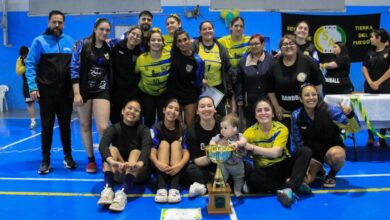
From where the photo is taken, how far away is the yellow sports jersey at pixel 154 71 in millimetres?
3912

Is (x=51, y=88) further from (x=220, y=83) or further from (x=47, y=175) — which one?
(x=220, y=83)

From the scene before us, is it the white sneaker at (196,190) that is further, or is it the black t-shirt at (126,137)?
the black t-shirt at (126,137)

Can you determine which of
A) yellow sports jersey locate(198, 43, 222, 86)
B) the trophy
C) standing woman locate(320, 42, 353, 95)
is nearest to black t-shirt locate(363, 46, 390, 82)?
standing woman locate(320, 42, 353, 95)

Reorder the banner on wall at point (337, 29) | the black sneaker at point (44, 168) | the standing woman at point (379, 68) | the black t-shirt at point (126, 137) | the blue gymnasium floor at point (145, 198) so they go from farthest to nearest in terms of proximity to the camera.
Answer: the banner on wall at point (337, 29) < the standing woman at point (379, 68) < the black sneaker at point (44, 168) < the black t-shirt at point (126, 137) < the blue gymnasium floor at point (145, 198)

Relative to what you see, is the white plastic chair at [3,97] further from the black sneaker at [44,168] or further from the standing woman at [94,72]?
the standing woman at [94,72]

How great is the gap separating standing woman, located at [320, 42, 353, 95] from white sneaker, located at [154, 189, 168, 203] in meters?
3.57

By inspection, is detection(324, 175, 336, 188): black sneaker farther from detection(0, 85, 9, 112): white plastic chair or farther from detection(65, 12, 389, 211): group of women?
detection(0, 85, 9, 112): white plastic chair

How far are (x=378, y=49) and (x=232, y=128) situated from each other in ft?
11.0

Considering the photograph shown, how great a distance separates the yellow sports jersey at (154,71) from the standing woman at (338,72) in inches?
112

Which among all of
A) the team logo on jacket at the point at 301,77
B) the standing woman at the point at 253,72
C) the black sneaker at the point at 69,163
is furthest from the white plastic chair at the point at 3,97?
the team logo on jacket at the point at 301,77

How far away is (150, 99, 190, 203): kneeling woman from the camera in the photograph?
10.7 ft

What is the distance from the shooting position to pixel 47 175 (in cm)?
404

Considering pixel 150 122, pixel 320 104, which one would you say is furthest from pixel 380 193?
pixel 150 122

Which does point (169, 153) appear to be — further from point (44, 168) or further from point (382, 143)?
point (382, 143)
